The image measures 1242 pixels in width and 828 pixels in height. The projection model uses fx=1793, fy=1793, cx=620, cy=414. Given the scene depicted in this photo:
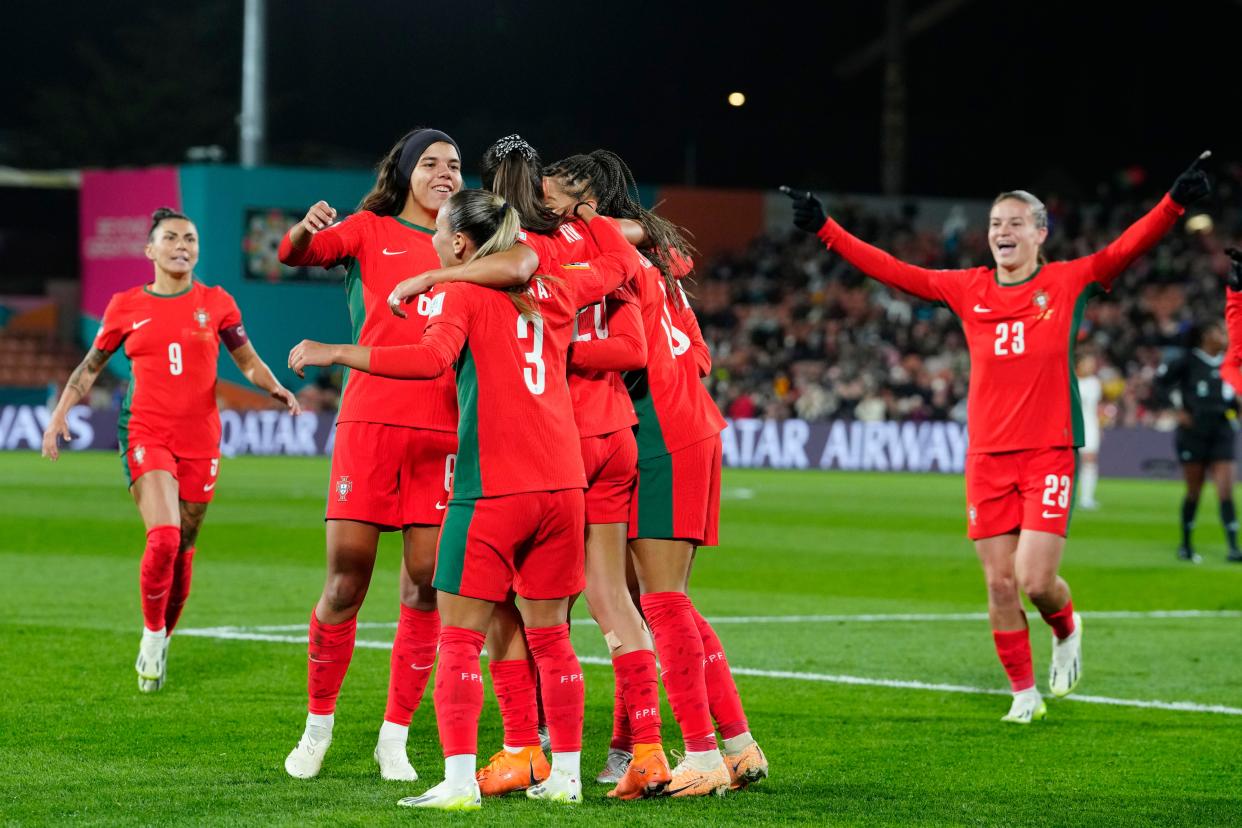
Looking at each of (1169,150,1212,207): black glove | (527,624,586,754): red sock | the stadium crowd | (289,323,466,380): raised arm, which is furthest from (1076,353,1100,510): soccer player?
(289,323,466,380): raised arm

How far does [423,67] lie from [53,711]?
43.2 metres

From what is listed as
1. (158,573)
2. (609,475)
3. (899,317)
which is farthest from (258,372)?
(899,317)

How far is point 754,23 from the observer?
50.6 m

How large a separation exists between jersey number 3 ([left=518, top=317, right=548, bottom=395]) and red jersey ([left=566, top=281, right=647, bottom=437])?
271 mm

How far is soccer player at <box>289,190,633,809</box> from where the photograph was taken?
5539 millimetres

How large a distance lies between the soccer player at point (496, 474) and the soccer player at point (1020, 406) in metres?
2.61

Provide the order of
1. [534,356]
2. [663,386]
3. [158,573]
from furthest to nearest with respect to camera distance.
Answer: [158,573], [663,386], [534,356]

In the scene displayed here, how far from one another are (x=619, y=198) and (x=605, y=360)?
73 cm

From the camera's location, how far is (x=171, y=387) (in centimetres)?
895

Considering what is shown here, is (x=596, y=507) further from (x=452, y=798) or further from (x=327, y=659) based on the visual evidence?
(x=327, y=659)

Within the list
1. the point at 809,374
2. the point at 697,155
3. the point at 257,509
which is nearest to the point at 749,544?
the point at 257,509

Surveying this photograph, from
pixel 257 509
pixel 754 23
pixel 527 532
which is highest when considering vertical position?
pixel 754 23

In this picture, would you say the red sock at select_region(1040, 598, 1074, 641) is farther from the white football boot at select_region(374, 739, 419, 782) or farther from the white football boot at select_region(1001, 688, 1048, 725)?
the white football boot at select_region(374, 739, 419, 782)

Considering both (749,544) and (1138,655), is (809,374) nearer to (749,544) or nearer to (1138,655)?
(749,544)
